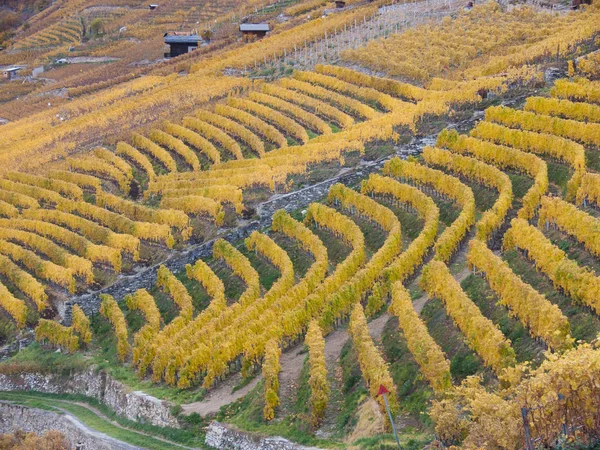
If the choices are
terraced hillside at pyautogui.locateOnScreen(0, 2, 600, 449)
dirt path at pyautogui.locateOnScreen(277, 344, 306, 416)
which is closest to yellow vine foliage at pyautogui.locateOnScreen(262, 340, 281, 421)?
terraced hillside at pyautogui.locateOnScreen(0, 2, 600, 449)

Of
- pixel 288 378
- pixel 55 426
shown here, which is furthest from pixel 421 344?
pixel 55 426

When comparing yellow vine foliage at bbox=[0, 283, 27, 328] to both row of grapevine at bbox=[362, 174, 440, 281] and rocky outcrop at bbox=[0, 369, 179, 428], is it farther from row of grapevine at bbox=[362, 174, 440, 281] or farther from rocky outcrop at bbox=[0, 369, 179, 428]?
row of grapevine at bbox=[362, 174, 440, 281]

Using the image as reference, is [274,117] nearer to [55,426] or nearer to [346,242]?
[346,242]

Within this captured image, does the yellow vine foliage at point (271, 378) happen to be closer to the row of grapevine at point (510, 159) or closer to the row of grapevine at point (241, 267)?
the row of grapevine at point (241, 267)

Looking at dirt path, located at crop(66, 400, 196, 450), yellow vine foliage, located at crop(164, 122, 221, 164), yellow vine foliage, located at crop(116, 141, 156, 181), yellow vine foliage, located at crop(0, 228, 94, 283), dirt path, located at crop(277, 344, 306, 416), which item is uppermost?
yellow vine foliage, located at crop(164, 122, 221, 164)

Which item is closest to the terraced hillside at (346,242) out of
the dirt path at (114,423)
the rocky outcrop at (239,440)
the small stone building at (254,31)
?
the rocky outcrop at (239,440)

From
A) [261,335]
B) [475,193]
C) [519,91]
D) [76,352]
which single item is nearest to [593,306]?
[261,335]
